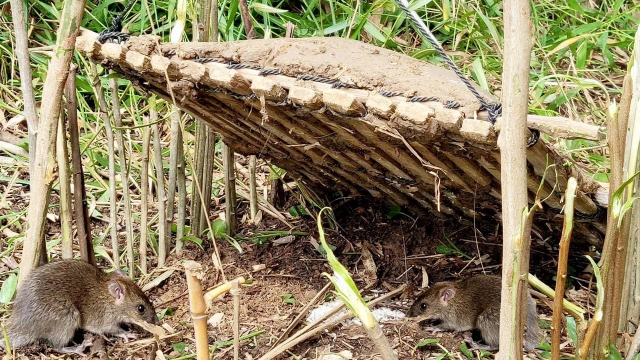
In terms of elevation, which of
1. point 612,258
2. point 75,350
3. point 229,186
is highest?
point 612,258

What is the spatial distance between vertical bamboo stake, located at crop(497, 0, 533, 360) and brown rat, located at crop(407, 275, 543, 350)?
1952 mm

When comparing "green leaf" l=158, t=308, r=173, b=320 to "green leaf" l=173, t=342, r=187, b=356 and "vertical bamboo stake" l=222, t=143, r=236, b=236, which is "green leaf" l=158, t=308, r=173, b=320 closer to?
"green leaf" l=173, t=342, r=187, b=356

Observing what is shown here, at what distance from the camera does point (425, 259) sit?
4.66 meters

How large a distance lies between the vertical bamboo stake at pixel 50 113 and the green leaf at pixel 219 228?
1.41 metres

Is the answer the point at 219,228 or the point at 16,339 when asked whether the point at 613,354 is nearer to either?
the point at 219,228

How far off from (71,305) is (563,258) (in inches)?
105

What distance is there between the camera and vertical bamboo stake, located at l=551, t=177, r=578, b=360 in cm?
204

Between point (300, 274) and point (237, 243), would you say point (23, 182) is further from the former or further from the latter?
point (300, 274)

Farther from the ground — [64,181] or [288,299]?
[64,181]

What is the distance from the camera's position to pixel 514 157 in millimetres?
1983

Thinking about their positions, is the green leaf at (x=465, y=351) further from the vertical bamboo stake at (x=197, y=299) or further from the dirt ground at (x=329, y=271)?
the vertical bamboo stake at (x=197, y=299)

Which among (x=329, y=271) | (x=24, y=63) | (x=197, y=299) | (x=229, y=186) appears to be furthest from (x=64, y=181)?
(x=197, y=299)

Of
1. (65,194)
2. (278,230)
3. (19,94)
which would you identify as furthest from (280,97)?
(19,94)

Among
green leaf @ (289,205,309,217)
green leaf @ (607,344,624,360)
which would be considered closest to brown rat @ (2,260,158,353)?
green leaf @ (289,205,309,217)
